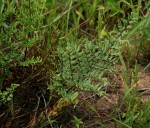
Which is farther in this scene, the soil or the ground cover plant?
the soil

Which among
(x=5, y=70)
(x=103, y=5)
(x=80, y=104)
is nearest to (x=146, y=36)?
(x=103, y=5)

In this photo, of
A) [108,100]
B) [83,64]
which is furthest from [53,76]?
[108,100]

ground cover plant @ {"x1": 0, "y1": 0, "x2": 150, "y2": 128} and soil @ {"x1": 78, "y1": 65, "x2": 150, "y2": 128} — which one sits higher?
ground cover plant @ {"x1": 0, "y1": 0, "x2": 150, "y2": 128}

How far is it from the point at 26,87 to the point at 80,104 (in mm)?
257

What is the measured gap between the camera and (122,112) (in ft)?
5.94

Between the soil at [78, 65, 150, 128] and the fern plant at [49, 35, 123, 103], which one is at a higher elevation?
the fern plant at [49, 35, 123, 103]

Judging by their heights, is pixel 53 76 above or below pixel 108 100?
above

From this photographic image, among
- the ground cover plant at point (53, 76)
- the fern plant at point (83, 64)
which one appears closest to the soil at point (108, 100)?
the ground cover plant at point (53, 76)

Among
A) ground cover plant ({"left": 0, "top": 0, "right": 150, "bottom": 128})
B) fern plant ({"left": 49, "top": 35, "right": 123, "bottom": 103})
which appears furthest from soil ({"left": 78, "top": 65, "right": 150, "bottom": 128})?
fern plant ({"left": 49, "top": 35, "right": 123, "bottom": 103})

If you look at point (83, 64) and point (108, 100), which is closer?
point (83, 64)

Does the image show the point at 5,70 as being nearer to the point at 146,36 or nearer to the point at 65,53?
the point at 65,53

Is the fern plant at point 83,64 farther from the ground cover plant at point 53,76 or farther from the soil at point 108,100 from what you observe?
the soil at point 108,100

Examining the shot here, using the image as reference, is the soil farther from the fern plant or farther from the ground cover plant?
the fern plant

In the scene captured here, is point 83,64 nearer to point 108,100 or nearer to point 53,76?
point 53,76
